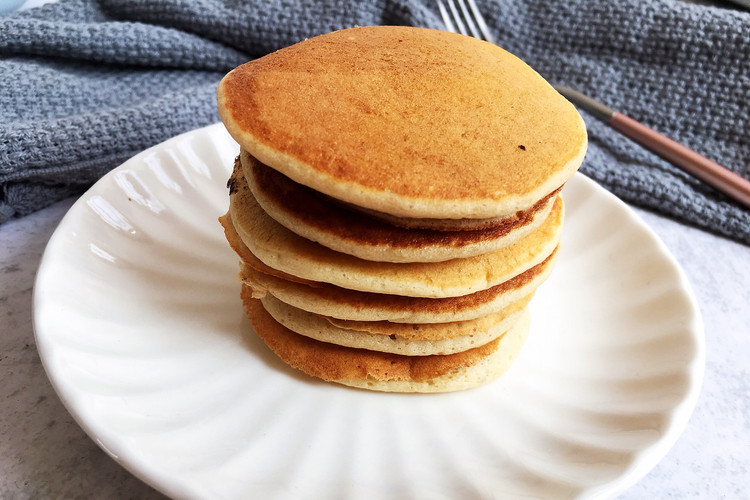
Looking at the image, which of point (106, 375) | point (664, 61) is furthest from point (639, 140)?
point (106, 375)

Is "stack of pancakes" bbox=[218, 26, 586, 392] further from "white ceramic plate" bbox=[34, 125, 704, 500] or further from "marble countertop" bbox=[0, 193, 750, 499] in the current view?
"marble countertop" bbox=[0, 193, 750, 499]

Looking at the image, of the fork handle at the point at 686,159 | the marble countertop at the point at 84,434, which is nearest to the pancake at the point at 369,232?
the marble countertop at the point at 84,434

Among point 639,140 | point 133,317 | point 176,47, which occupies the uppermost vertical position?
point 176,47

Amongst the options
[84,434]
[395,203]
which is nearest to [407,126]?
[395,203]

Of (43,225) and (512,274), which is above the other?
(512,274)

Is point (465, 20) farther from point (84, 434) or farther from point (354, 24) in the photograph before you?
point (84, 434)

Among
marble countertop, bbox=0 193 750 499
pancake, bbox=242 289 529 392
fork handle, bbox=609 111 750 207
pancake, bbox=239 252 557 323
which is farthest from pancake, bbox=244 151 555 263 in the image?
fork handle, bbox=609 111 750 207

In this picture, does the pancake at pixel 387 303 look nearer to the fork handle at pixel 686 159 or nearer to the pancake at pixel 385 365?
the pancake at pixel 385 365

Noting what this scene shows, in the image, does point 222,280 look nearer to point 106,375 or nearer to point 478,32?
point 106,375
